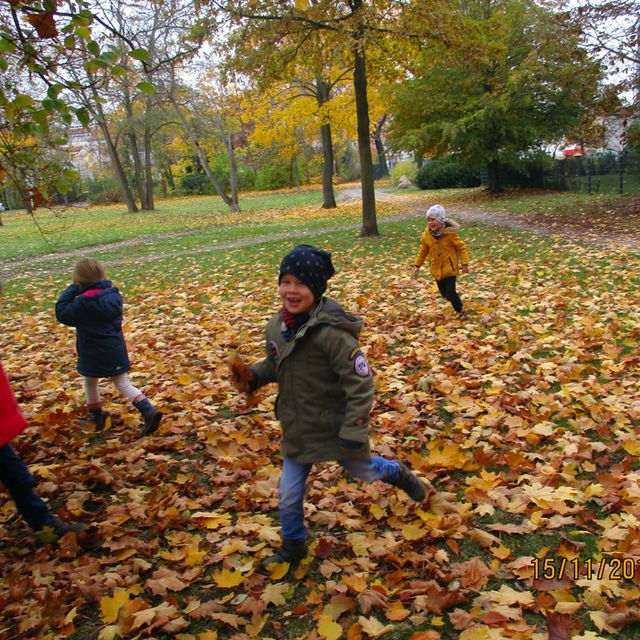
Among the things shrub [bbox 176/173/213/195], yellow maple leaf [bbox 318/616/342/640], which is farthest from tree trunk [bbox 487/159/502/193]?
shrub [bbox 176/173/213/195]

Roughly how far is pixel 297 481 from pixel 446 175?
3379 cm

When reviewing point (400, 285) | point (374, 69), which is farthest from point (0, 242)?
point (400, 285)

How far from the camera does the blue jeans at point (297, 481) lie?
2.63 metres

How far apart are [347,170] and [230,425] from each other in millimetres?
57217

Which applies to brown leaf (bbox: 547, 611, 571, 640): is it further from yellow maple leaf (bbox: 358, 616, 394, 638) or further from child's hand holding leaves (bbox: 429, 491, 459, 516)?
child's hand holding leaves (bbox: 429, 491, 459, 516)

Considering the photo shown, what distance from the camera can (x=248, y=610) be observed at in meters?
2.46

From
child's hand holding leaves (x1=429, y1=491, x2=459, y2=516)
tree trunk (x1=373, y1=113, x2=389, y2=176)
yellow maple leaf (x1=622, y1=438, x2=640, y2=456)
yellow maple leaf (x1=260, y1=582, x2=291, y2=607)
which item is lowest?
yellow maple leaf (x1=260, y1=582, x2=291, y2=607)

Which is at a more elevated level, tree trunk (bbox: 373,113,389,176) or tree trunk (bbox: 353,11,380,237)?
tree trunk (bbox: 373,113,389,176)

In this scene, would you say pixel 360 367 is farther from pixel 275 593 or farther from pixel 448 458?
pixel 448 458

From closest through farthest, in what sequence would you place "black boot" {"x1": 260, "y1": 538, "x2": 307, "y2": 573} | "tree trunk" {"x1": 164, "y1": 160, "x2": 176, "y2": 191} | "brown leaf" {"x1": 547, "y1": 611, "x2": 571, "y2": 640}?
"brown leaf" {"x1": 547, "y1": 611, "x2": 571, "y2": 640}, "black boot" {"x1": 260, "y1": 538, "x2": 307, "y2": 573}, "tree trunk" {"x1": 164, "y1": 160, "x2": 176, "y2": 191}

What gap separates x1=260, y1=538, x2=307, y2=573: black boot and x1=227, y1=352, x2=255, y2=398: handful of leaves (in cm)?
80

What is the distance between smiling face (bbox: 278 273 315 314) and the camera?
247cm

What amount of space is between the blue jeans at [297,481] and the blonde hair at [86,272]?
2234 mm

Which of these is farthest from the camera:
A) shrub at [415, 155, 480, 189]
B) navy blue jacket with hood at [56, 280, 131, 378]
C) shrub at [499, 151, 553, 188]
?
shrub at [415, 155, 480, 189]
